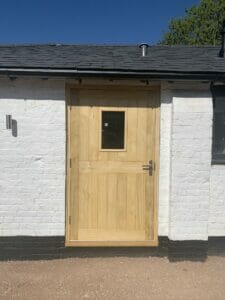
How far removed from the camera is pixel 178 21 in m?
26.0

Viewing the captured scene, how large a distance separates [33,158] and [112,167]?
110 cm

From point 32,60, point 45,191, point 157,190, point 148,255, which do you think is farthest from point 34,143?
point 148,255

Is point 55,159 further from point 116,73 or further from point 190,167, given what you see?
point 190,167

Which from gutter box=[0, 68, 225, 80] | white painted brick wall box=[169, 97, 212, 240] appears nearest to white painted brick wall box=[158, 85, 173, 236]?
white painted brick wall box=[169, 97, 212, 240]

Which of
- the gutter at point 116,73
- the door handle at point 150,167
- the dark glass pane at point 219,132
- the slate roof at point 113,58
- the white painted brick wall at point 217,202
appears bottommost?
the white painted brick wall at point 217,202

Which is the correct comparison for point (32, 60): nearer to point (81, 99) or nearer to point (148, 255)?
point (81, 99)

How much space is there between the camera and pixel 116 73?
186 inches

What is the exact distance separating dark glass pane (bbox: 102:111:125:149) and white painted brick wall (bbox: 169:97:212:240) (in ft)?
2.39

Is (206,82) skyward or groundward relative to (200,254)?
skyward

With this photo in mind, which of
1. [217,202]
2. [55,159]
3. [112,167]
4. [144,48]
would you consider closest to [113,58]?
[144,48]

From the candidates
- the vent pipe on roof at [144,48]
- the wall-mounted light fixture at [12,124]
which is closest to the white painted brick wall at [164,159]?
the vent pipe on roof at [144,48]

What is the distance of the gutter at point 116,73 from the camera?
4.69 metres

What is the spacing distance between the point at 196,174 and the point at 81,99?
6.21 ft

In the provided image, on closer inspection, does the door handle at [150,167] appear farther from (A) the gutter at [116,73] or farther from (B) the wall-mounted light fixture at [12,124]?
(B) the wall-mounted light fixture at [12,124]
